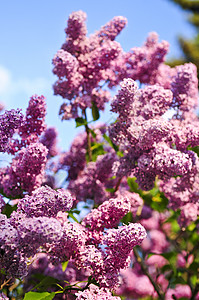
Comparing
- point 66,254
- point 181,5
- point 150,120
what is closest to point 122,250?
point 66,254

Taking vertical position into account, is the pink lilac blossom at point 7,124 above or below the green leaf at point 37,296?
above

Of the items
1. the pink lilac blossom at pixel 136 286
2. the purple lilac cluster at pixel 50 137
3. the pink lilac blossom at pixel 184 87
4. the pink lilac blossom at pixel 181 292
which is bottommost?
the pink lilac blossom at pixel 136 286

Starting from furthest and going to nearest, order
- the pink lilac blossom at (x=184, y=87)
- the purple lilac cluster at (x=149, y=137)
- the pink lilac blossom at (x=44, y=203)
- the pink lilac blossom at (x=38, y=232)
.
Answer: the pink lilac blossom at (x=184, y=87) < the purple lilac cluster at (x=149, y=137) < the pink lilac blossom at (x=44, y=203) < the pink lilac blossom at (x=38, y=232)

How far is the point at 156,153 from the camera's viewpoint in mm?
1689

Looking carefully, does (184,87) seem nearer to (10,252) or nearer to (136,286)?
(10,252)

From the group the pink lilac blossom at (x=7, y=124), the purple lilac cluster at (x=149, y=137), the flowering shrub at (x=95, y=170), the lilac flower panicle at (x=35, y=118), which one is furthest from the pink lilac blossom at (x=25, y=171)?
the purple lilac cluster at (x=149, y=137)

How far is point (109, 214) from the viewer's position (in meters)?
1.44

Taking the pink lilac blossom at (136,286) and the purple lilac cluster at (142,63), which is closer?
the purple lilac cluster at (142,63)

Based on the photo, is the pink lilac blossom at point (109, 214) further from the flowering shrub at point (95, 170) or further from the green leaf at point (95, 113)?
the green leaf at point (95, 113)

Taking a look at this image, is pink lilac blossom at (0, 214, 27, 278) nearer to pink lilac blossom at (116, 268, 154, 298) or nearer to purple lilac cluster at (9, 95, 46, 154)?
purple lilac cluster at (9, 95, 46, 154)

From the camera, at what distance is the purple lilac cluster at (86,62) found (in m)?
2.36

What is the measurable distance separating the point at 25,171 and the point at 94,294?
0.75m

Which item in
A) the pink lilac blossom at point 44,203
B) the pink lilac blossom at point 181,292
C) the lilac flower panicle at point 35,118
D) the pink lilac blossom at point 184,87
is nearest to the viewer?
the pink lilac blossom at point 44,203

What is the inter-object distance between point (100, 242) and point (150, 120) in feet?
2.02
